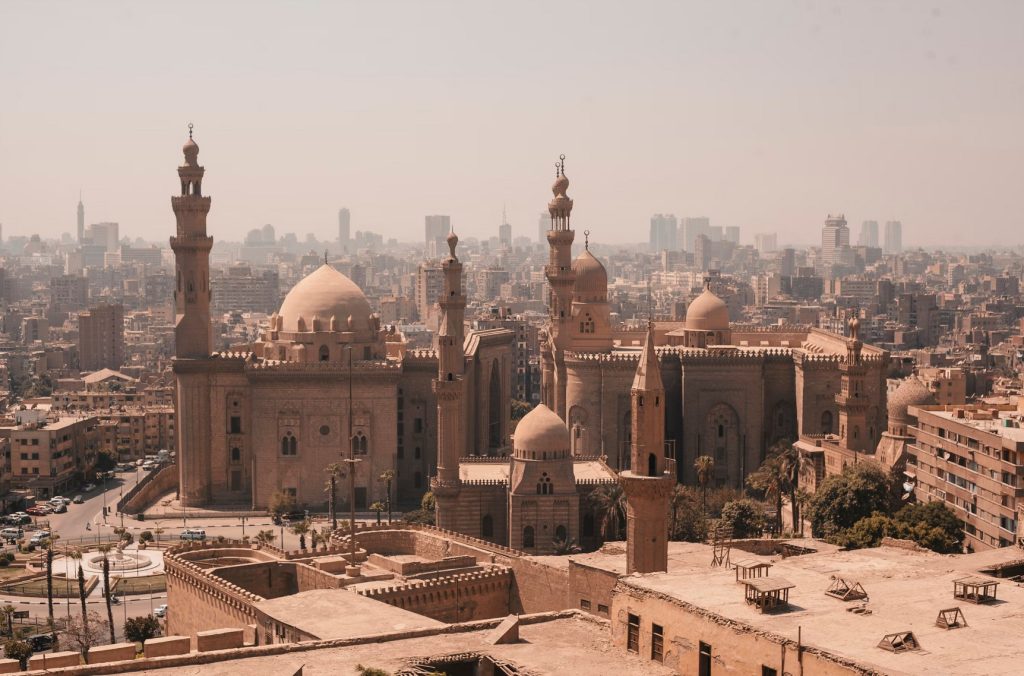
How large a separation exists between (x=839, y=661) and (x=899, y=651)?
0.89 meters

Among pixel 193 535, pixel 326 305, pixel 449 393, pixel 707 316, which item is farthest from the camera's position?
pixel 326 305

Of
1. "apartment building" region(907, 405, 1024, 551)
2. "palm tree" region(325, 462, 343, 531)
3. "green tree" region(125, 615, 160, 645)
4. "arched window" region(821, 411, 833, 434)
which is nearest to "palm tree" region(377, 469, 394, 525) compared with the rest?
"palm tree" region(325, 462, 343, 531)

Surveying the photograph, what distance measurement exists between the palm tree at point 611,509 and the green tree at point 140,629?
41.7 ft

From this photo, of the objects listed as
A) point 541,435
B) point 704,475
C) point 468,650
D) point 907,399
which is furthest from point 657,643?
point 907,399

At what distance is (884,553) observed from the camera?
28562 millimetres

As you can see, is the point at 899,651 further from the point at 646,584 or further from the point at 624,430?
the point at 624,430

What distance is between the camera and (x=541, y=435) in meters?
45.6

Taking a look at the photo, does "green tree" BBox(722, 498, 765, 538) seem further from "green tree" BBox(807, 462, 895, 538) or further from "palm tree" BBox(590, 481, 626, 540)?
"palm tree" BBox(590, 481, 626, 540)

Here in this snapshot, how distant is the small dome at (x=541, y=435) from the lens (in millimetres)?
45656

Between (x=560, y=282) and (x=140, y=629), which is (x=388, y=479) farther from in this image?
(x=140, y=629)

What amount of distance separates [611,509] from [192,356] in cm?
2093

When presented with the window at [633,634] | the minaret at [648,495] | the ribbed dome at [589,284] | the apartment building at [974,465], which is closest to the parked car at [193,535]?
the ribbed dome at [589,284]

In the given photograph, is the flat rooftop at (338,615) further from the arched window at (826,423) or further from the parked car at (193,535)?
the arched window at (826,423)

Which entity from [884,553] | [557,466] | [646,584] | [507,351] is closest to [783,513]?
[557,466]
